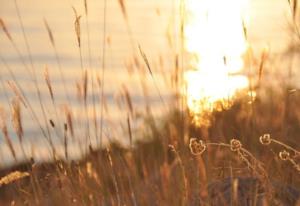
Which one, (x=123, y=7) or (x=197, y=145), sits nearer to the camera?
(x=197, y=145)

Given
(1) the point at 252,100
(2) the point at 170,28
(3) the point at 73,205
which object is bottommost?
(3) the point at 73,205

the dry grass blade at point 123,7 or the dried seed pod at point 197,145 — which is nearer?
the dried seed pod at point 197,145

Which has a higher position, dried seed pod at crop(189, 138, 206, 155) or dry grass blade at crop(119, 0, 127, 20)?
dry grass blade at crop(119, 0, 127, 20)

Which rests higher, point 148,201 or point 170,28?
point 170,28

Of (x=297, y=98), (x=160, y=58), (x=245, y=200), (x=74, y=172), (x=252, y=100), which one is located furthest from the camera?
(x=297, y=98)

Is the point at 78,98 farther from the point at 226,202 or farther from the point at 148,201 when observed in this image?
the point at 226,202

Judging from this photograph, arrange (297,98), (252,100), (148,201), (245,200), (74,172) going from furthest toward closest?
1. (297,98)
2. (74,172)
3. (252,100)
4. (148,201)
5. (245,200)

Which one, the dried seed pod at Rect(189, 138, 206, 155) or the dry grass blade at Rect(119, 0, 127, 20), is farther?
the dry grass blade at Rect(119, 0, 127, 20)

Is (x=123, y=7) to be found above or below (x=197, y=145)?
above

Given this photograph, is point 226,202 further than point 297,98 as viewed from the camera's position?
No

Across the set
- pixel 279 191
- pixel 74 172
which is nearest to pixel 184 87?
pixel 74 172

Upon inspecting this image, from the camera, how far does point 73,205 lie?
3.62 m

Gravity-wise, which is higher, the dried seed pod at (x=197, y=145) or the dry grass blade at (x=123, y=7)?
the dry grass blade at (x=123, y=7)

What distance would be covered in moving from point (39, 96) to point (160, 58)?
2.37 ft
